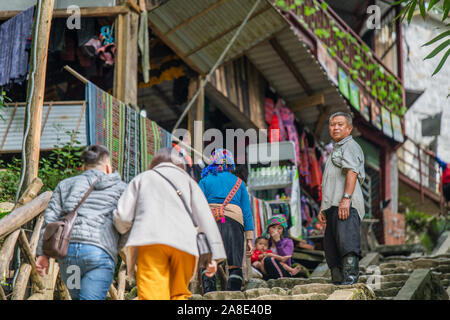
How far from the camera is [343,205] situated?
669cm

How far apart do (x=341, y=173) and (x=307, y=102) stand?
9314 millimetres

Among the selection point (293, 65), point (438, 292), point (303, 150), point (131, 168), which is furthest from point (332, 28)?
point (438, 292)

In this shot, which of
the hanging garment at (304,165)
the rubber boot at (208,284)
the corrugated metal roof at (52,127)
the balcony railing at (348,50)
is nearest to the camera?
the rubber boot at (208,284)

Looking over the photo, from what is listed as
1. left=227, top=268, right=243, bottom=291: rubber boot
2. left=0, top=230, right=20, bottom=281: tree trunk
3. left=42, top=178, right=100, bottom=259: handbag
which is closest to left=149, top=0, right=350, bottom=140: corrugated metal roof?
left=227, top=268, right=243, bottom=291: rubber boot

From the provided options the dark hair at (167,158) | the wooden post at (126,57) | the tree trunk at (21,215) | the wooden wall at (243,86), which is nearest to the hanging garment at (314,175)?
the wooden wall at (243,86)

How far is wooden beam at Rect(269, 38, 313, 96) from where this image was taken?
47.2 ft

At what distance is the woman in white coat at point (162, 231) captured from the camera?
5004 millimetres

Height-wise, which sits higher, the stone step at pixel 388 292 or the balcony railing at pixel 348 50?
the balcony railing at pixel 348 50

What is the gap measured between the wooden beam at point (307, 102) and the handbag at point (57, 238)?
11367 mm

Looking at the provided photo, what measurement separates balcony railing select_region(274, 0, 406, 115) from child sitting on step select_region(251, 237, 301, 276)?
651cm

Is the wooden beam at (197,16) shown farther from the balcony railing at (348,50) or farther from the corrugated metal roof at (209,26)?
the balcony railing at (348,50)

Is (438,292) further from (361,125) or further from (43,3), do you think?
(361,125)

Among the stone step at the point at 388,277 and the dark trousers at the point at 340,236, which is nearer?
the dark trousers at the point at 340,236

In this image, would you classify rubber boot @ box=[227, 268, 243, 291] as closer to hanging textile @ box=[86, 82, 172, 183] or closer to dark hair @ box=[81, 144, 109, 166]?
dark hair @ box=[81, 144, 109, 166]
